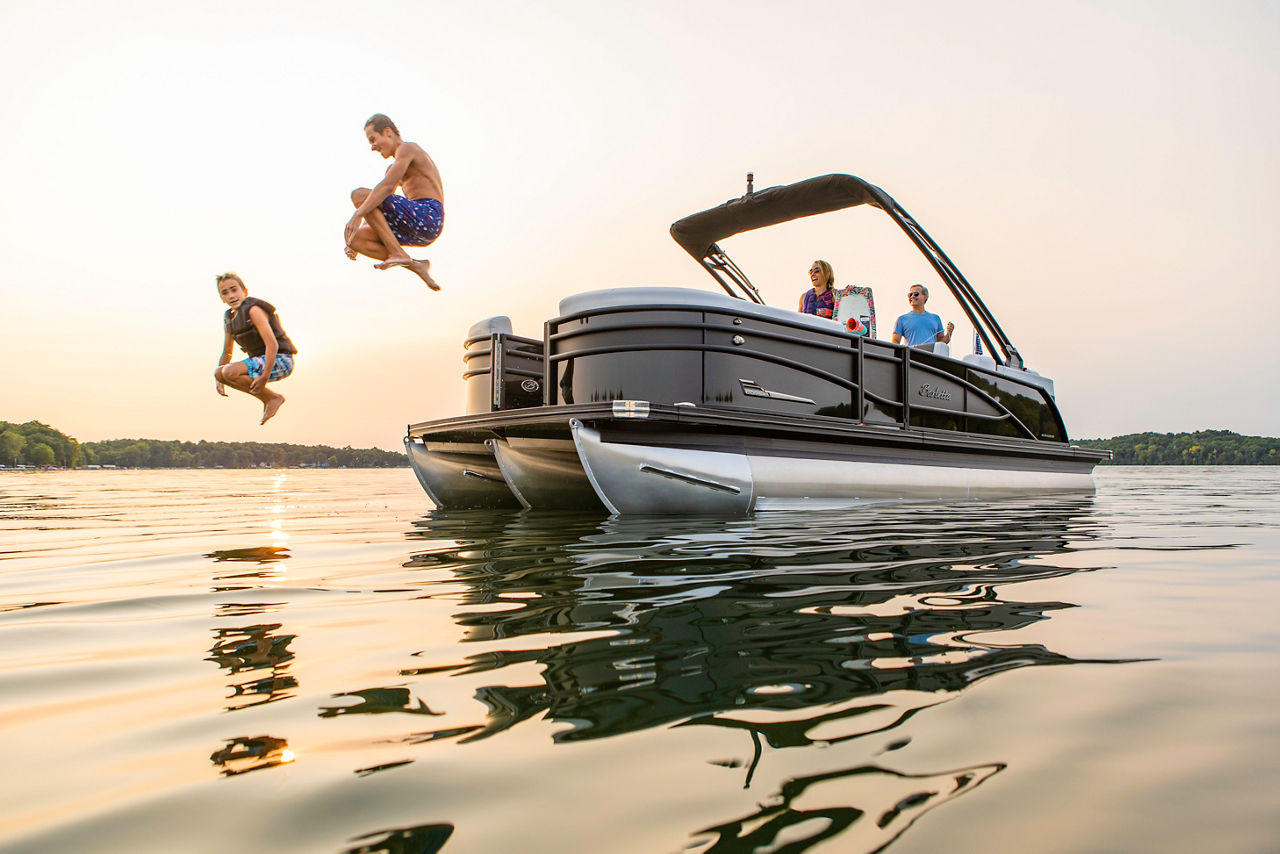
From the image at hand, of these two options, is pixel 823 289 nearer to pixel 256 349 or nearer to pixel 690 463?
pixel 690 463

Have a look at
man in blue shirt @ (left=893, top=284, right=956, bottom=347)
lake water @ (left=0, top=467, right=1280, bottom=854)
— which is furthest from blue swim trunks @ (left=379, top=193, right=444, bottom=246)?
man in blue shirt @ (left=893, top=284, right=956, bottom=347)

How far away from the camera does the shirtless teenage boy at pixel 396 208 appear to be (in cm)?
461

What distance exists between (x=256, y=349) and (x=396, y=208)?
1633mm

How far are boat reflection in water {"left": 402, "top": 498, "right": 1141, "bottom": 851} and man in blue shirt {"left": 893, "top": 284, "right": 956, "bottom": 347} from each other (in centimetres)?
485

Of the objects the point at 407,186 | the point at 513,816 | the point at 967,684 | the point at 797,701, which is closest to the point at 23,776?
the point at 513,816

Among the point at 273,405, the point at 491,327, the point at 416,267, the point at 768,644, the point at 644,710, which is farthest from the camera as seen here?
the point at 491,327

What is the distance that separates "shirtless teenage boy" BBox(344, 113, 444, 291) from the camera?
4.61 meters

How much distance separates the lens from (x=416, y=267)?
468 cm

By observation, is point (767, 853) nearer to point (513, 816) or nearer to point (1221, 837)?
point (513, 816)

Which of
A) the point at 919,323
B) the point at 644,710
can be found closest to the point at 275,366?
the point at 644,710

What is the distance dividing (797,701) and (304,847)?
812 millimetres

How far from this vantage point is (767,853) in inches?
33.6

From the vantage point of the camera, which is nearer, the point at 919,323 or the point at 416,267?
the point at 416,267

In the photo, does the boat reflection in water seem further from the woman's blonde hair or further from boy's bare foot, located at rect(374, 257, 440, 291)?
the woman's blonde hair
